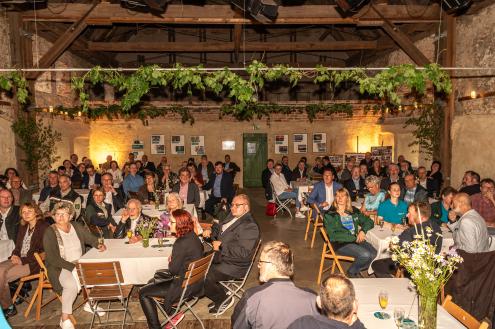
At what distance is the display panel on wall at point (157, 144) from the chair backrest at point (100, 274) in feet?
35.4

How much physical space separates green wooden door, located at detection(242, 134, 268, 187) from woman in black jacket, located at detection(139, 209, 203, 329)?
35.7 feet

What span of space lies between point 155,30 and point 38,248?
11685mm

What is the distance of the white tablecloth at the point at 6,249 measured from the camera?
4.83 meters

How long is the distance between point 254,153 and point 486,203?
976cm

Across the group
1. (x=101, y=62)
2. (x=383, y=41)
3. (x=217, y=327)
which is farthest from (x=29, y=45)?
(x=383, y=41)

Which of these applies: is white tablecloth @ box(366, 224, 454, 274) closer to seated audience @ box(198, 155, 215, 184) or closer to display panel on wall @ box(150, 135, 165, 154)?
seated audience @ box(198, 155, 215, 184)

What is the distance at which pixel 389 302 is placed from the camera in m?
3.15

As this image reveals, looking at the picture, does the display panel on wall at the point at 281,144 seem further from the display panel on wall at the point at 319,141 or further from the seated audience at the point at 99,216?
the seated audience at the point at 99,216

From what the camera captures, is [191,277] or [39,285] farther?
[39,285]

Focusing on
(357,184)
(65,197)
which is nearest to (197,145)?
(357,184)

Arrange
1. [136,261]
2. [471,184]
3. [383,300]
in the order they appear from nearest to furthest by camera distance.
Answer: [383,300], [136,261], [471,184]

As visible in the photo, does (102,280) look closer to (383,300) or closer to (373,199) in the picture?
(383,300)

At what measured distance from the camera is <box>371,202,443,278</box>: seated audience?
4.39 metres

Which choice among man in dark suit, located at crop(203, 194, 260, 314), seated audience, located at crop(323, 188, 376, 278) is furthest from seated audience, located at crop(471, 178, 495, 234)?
man in dark suit, located at crop(203, 194, 260, 314)
